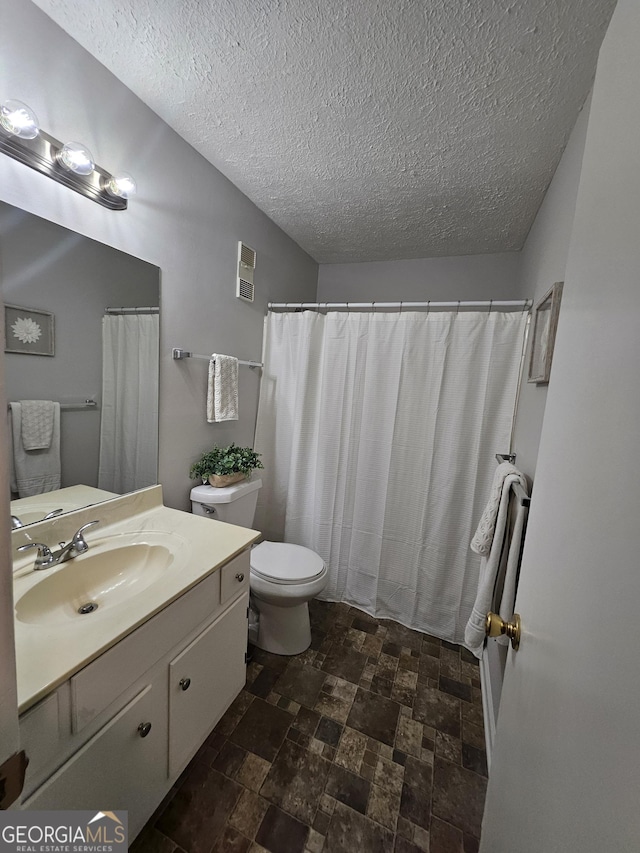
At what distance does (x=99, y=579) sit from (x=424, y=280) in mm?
2678

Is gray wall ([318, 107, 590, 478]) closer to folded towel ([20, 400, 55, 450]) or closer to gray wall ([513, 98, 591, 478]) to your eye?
gray wall ([513, 98, 591, 478])

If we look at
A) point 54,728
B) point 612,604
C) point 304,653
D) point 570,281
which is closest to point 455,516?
point 304,653

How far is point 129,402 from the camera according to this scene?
4.46 ft

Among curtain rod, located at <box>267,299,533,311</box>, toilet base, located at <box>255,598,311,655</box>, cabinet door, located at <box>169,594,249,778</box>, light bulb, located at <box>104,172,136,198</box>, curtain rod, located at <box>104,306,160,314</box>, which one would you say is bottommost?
toilet base, located at <box>255,598,311,655</box>

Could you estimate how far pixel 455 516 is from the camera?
1.90 metres

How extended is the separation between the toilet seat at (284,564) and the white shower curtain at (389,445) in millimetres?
342

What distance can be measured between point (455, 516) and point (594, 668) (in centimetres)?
163

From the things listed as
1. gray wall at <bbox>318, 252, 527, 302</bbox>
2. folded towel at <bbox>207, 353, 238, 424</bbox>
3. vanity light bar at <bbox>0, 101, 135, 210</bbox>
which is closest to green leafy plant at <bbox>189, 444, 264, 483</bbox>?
folded towel at <bbox>207, 353, 238, 424</bbox>

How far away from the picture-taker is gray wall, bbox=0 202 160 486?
99 centimetres

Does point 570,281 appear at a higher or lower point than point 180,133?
lower

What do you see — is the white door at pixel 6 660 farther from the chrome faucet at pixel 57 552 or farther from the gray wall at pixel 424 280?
the gray wall at pixel 424 280

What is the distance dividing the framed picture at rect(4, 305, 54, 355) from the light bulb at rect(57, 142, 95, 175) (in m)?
0.46

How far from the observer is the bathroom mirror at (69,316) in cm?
99

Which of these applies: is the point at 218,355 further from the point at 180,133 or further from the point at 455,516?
the point at 455,516
